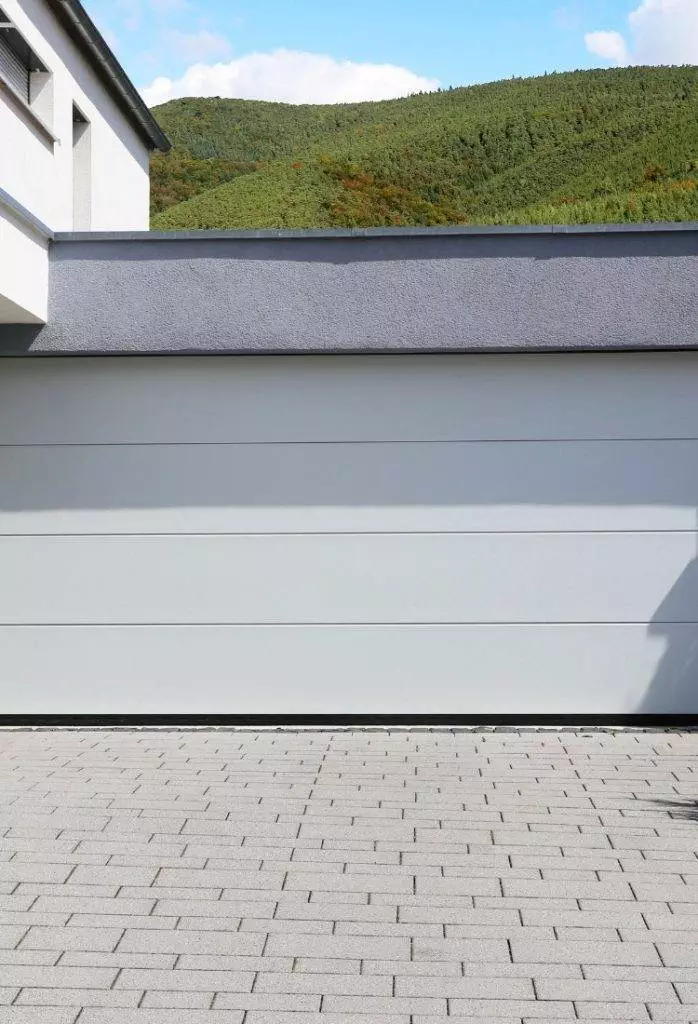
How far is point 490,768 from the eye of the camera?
6059 millimetres

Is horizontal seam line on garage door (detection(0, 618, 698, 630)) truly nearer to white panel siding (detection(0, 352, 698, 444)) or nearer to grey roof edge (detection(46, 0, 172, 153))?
white panel siding (detection(0, 352, 698, 444))

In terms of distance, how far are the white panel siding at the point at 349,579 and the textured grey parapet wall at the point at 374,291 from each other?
1.18 meters

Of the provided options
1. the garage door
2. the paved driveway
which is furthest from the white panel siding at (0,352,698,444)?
the paved driveway

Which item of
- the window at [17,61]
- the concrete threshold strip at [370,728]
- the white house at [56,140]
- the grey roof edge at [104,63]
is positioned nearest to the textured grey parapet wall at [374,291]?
the white house at [56,140]

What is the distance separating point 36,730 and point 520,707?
9.70 feet

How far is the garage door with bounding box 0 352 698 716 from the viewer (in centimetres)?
699

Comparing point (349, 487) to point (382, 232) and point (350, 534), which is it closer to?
point (350, 534)

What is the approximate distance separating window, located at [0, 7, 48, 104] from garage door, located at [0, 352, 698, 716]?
422 cm

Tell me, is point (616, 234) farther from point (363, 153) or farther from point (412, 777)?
point (363, 153)

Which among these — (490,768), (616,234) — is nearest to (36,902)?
(490,768)

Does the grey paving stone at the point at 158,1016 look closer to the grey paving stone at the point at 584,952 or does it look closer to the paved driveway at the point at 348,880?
the paved driveway at the point at 348,880

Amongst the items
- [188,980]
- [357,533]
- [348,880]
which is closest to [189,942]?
[188,980]

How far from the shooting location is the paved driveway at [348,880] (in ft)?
11.0

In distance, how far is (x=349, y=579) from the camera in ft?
23.1
